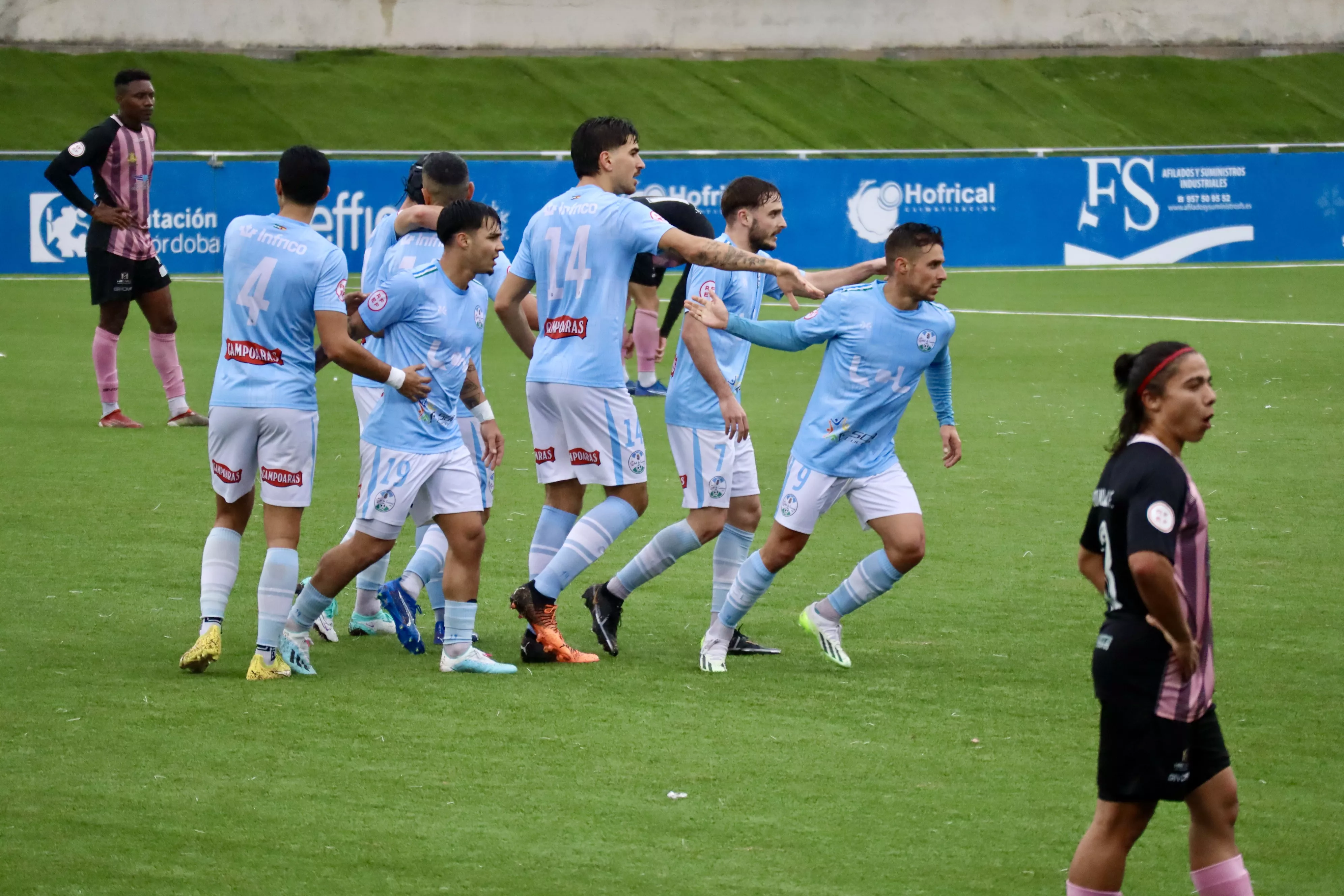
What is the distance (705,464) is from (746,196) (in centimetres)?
112

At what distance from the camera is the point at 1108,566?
3.85m

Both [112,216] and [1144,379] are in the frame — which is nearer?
[1144,379]

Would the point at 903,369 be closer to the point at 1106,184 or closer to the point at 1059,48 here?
the point at 1106,184

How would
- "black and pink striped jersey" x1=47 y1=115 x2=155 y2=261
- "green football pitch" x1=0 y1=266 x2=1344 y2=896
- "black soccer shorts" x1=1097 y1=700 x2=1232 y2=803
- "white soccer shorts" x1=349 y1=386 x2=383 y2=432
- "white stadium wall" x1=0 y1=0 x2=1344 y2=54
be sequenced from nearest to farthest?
1. "black soccer shorts" x1=1097 y1=700 x2=1232 y2=803
2. "green football pitch" x1=0 y1=266 x2=1344 y2=896
3. "white soccer shorts" x1=349 y1=386 x2=383 y2=432
4. "black and pink striped jersey" x1=47 y1=115 x2=155 y2=261
5. "white stadium wall" x1=0 y1=0 x2=1344 y2=54

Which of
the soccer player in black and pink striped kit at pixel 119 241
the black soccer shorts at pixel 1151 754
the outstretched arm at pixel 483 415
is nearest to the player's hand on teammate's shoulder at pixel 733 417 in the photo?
the outstretched arm at pixel 483 415

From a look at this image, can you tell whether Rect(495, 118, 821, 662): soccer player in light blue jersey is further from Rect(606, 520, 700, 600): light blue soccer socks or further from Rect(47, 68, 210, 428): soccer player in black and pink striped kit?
Rect(47, 68, 210, 428): soccer player in black and pink striped kit

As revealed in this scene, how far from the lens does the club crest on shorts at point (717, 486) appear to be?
23.0 ft

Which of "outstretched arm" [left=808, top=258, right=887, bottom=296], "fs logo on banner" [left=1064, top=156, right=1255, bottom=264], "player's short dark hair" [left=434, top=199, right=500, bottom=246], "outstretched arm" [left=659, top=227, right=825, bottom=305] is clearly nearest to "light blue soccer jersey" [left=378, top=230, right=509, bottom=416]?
"player's short dark hair" [left=434, top=199, right=500, bottom=246]

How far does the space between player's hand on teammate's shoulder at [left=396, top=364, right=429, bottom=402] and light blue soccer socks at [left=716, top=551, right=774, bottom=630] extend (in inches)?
56.0

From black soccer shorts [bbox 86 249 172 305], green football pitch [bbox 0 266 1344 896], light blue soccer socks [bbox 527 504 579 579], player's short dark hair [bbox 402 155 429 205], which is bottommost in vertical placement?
green football pitch [bbox 0 266 1344 896]

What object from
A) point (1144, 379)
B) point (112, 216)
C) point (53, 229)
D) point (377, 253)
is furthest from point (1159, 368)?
point (53, 229)

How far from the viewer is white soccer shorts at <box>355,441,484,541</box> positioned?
20.9 feet

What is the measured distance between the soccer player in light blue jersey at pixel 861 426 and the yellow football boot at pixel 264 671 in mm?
1636

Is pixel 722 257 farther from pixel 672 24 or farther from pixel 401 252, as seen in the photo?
pixel 672 24
